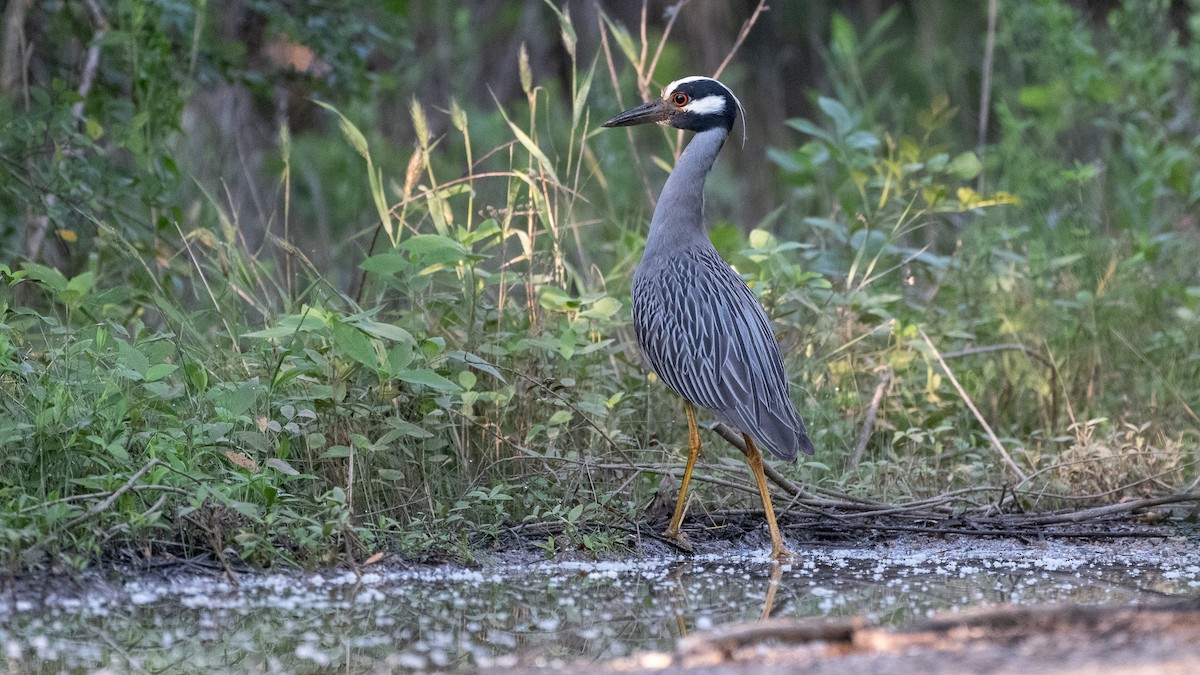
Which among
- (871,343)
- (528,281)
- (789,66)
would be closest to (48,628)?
(528,281)

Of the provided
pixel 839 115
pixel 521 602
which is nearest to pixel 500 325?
pixel 521 602

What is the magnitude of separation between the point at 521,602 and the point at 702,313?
1.67m

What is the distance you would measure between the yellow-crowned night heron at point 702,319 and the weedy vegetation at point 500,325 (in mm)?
208

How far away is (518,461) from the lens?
205 inches

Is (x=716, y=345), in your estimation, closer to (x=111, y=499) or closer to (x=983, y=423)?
(x=983, y=423)

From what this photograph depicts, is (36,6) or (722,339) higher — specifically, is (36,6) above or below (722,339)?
above

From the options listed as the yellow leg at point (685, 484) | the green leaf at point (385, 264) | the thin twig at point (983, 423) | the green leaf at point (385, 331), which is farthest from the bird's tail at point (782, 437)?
the green leaf at point (385, 264)

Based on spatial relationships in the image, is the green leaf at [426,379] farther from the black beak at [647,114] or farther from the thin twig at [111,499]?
the black beak at [647,114]

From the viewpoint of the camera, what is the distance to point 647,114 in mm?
6105

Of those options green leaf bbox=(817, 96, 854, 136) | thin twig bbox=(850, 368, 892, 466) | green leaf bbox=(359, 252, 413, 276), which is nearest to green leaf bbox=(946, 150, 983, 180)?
green leaf bbox=(817, 96, 854, 136)

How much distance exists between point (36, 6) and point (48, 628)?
14.1ft

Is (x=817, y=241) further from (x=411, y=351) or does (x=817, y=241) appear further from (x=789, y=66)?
(x=789, y=66)

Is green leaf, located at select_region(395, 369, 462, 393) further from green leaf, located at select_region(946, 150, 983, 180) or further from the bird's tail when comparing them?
green leaf, located at select_region(946, 150, 983, 180)

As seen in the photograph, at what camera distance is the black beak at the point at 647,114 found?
6.07m
